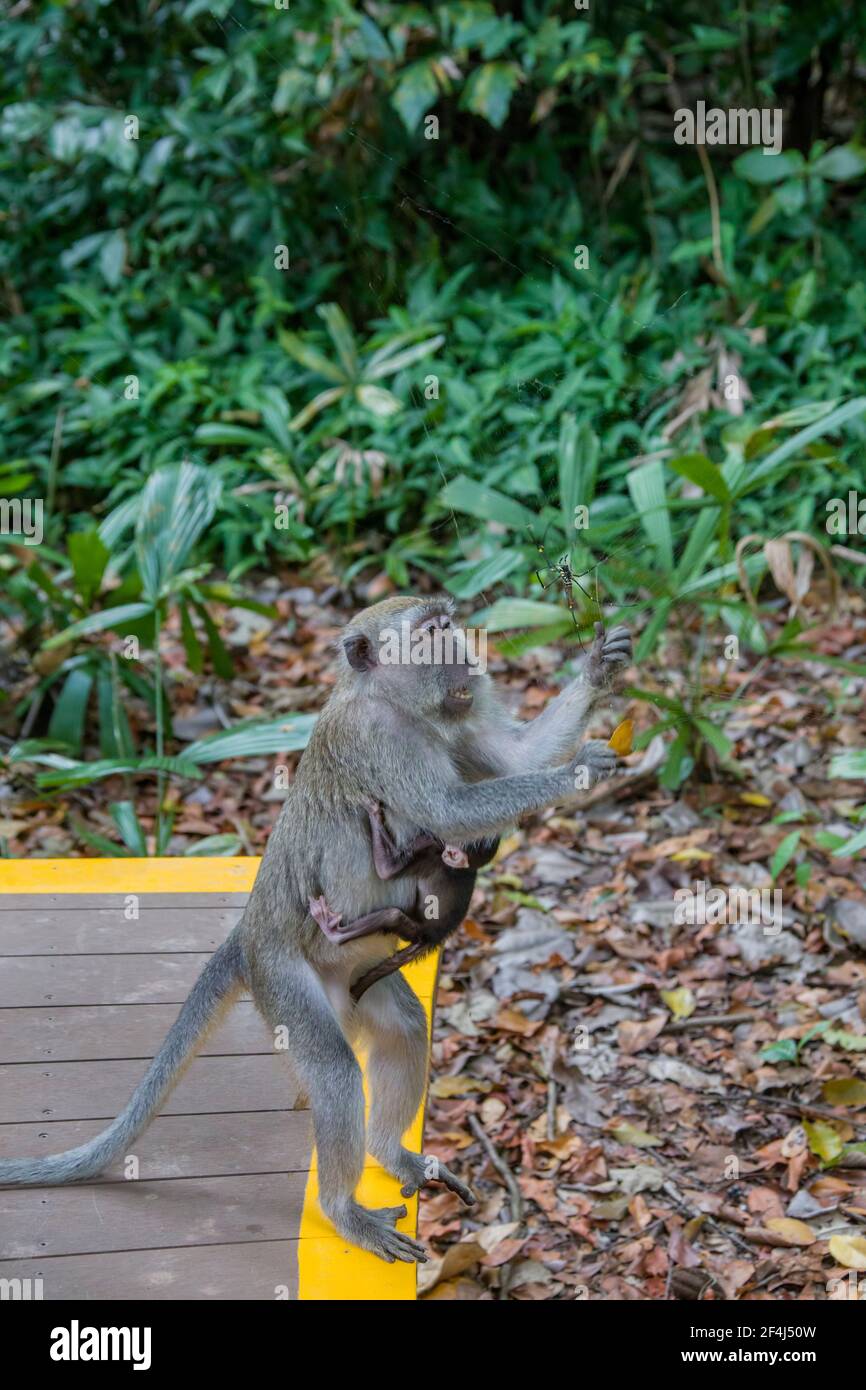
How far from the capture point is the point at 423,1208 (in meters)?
4.48

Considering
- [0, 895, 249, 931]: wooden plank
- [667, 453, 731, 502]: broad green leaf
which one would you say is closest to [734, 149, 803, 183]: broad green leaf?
[667, 453, 731, 502]: broad green leaf

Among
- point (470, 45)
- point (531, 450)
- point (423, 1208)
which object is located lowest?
point (423, 1208)

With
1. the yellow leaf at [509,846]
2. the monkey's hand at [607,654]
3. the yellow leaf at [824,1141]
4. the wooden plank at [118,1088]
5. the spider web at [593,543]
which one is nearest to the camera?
the monkey's hand at [607,654]

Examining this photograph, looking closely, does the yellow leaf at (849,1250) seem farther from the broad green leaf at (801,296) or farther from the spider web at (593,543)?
the broad green leaf at (801,296)

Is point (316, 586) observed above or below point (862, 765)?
above

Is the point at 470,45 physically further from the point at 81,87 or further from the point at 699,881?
the point at 699,881

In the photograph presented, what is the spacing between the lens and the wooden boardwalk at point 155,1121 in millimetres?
3164

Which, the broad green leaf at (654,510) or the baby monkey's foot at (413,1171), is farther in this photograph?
the broad green leaf at (654,510)

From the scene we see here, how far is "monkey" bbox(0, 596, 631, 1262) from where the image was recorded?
128 inches

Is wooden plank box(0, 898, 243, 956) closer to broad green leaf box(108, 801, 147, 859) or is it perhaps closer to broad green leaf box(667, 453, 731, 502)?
broad green leaf box(108, 801, 147, 859)

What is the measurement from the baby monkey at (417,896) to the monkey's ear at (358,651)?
32cm

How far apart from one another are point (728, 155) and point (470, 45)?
2.30m

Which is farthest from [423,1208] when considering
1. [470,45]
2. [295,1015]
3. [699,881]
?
[470,45]

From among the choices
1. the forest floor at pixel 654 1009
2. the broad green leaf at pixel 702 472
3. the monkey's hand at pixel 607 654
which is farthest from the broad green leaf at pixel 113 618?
the monkey's hand at pixel 607 654
